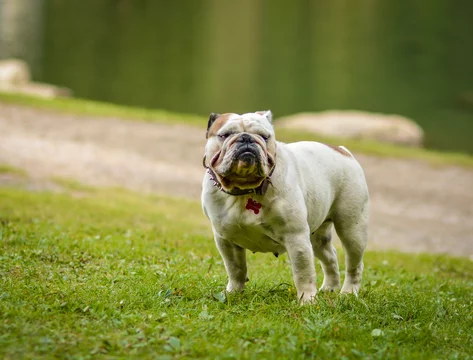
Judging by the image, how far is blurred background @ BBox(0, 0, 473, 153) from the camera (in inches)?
1414

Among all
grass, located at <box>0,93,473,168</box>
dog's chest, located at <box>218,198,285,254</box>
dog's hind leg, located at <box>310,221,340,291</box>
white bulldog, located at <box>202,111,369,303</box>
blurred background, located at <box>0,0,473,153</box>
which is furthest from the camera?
blurred background, located at <box>0,0,473,153</box>

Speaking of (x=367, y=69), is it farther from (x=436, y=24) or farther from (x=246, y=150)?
(x=246, y=150)

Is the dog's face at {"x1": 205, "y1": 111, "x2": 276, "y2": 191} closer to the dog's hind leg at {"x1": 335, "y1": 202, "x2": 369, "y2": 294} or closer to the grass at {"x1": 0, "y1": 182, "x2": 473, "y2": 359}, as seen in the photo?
the grass at {"x1": 0, "y1": 182, "x2": 473, "y2": 359}

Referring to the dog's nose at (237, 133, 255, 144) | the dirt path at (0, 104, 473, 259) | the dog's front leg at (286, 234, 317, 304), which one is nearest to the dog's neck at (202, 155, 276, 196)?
the dog's nose at (237, 133, 255, 144)

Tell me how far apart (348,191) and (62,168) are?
1072 cm

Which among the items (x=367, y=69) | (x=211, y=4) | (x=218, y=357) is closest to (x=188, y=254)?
(x=218, y=357)

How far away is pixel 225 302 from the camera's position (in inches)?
263

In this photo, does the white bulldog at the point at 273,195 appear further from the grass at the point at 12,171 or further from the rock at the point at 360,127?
Result: the rock at the point at 360,127

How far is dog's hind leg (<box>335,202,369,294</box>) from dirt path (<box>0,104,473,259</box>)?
6.45 meters

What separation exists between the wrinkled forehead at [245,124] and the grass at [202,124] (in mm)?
12767

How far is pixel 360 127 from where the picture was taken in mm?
23359

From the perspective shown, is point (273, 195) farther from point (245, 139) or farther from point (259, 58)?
point (259, 58)

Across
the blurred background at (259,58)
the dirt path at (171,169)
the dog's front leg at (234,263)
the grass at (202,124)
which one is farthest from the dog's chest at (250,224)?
the blurred background at (259,58)

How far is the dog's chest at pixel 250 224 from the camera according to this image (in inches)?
249
